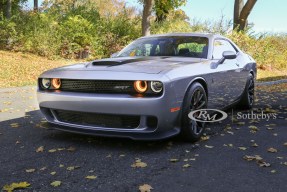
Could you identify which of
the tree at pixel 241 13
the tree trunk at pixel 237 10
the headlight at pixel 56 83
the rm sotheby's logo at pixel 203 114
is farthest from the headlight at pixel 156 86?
the tree trunk at pixel 237 10

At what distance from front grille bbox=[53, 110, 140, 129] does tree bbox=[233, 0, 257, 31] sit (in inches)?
650

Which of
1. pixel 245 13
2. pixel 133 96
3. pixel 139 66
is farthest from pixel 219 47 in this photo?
pixel 245 13

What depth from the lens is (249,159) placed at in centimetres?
402

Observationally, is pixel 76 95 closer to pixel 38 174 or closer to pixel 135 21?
pixel 38 174

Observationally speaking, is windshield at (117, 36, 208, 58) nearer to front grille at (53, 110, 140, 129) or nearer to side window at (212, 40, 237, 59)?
side window at (212, 40, 237, 59)

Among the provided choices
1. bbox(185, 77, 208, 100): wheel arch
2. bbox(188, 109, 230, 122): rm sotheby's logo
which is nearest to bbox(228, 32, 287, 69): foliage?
bbox(188, 109, 230, 122): rm sotheby's logo

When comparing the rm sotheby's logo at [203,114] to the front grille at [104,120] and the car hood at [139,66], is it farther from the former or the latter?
the front grille at [104,120]

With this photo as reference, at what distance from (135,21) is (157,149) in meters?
16.5

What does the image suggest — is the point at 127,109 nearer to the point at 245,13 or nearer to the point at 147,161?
the point at 147,161

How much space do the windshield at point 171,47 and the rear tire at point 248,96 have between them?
1.68m

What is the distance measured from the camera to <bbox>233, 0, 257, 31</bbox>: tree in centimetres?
2008

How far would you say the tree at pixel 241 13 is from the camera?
2008cm

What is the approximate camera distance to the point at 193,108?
4.57 meters

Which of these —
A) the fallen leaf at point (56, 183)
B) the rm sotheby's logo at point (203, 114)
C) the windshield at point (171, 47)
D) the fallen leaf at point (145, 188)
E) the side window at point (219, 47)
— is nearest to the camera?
the fallen leaf at point (145, 188)
